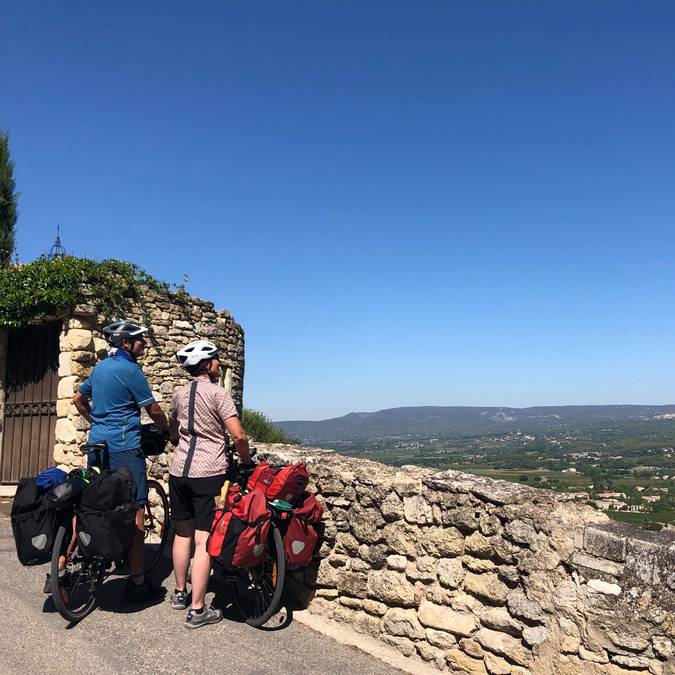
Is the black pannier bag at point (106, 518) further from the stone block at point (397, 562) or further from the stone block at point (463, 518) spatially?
the stone block at point (463, 518)

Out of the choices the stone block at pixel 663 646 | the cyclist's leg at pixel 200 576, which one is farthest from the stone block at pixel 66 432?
the stone block at pixel 663 646

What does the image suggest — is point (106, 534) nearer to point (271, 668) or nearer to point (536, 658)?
point (271, 668)

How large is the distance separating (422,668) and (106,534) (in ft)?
7.92

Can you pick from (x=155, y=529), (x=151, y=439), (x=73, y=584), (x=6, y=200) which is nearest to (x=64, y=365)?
(x=155, y=529)

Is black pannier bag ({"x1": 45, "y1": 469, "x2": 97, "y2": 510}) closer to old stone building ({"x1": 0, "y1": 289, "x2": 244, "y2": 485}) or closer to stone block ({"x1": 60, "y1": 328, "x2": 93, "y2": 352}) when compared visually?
old stone building ({"x1": 0, "y1": 289, "x2": 244, "y2": 485})

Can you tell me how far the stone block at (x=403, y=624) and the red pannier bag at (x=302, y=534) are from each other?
29.2 inches

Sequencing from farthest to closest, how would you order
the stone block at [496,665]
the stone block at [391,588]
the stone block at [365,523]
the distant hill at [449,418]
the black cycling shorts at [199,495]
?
the distant hill at [449,418], the stone block at [365,523], the black cycling shorts at [199,495], the stone block at [391,588], the stone block at [496,665]

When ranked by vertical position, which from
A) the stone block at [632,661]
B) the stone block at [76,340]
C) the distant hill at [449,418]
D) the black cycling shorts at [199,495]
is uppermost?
the stone block at [76,340]

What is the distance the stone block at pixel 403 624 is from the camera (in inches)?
157

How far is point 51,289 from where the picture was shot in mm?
8125

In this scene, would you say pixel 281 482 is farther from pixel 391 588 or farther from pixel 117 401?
pixel 117 401

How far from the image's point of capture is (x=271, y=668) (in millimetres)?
3576

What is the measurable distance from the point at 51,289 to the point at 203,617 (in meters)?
5.91

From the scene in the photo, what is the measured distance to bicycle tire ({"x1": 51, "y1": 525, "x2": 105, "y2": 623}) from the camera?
12.7ft
